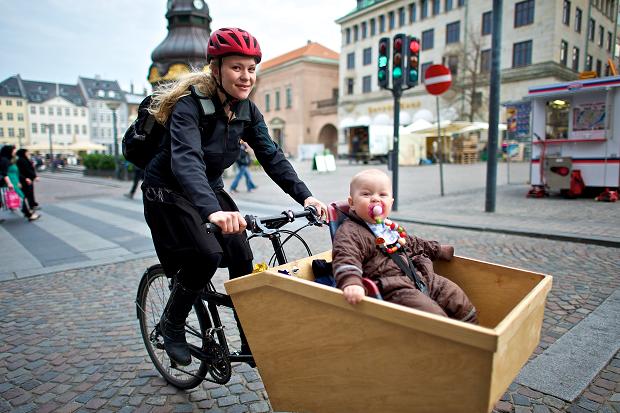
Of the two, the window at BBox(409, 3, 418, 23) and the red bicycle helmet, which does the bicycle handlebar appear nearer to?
the red bicycle helmet

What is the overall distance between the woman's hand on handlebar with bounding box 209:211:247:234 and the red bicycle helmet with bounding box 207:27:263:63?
793 millimetres

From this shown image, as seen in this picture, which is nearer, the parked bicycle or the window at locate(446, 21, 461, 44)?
the parked bicycle

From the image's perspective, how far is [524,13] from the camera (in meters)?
34.7

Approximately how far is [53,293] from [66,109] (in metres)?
89.1

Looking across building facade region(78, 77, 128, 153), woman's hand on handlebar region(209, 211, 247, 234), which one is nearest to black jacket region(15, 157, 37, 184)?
woman's hand on handlebar region(209, 211, 247, 234)

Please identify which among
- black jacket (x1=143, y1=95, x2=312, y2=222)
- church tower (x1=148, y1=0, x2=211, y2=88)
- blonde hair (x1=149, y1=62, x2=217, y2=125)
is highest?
church tower (x1=148, y1=0, x2=211, y2=88)

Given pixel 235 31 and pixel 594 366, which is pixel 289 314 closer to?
pixel 235 31

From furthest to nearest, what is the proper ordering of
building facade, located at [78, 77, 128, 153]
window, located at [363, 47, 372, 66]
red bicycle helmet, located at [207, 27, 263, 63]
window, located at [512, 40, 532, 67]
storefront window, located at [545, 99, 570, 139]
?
building facade, located at [78, 77, 128, 153]
window, located at [363, 47, 372, 66]
window, located at [512, 40, 532, 67]
storefront window, located at [545, 99, 570, 139]
red bicycle helmet, located at [207, 27, 263, 63]

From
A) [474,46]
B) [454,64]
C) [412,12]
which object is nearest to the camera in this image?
[474,46]

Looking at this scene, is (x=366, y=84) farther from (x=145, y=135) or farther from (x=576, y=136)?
(x=145, y=135)

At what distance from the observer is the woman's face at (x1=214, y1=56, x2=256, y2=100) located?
2.10 meters

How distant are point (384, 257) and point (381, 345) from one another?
1.77 feet

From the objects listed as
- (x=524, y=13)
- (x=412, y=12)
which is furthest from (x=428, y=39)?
(x=524, y=13)

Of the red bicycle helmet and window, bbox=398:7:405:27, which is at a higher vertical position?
window, bbox=398:7:405:27
